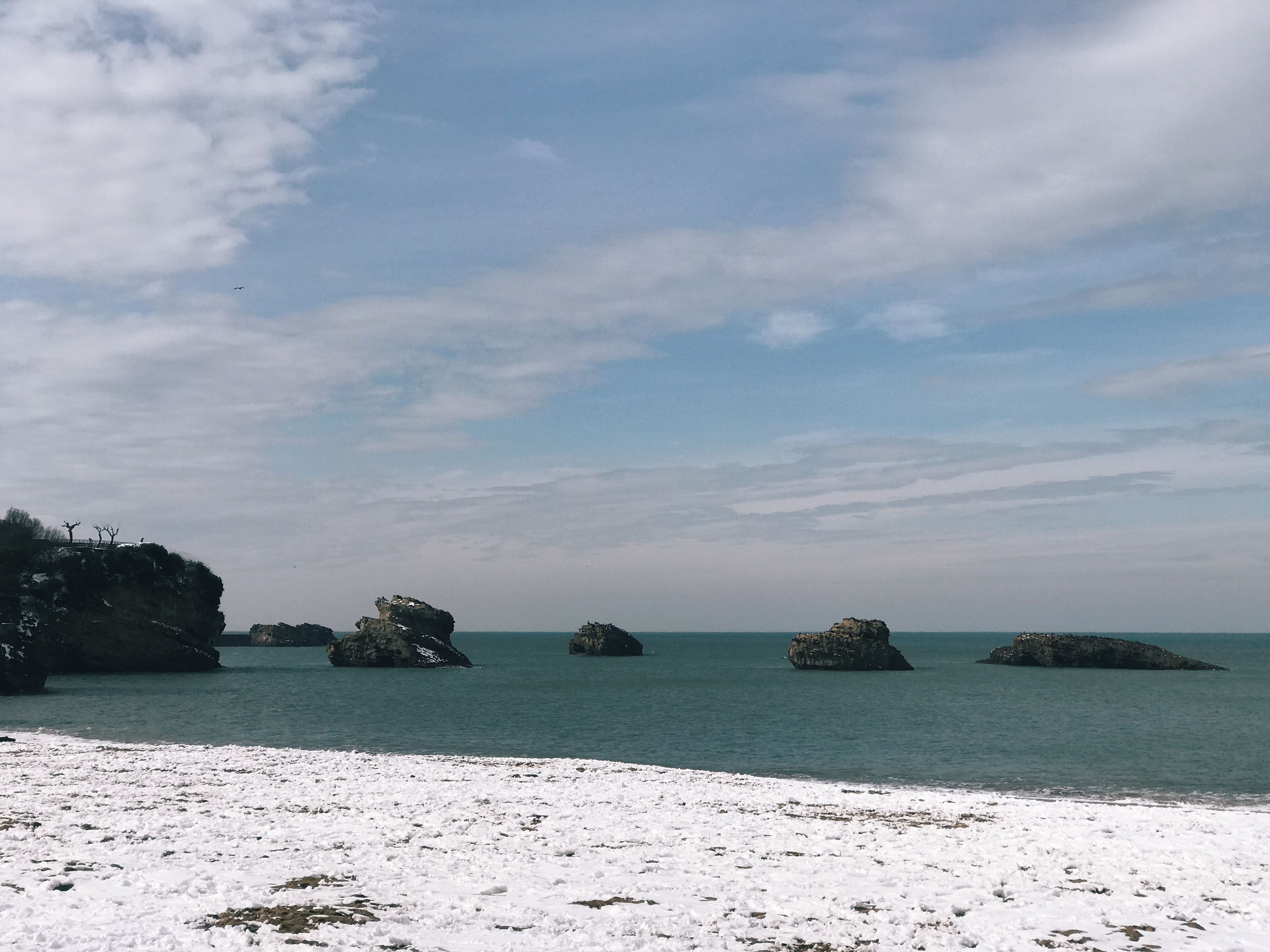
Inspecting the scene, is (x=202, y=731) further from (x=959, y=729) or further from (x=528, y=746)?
(x=959, y=729)

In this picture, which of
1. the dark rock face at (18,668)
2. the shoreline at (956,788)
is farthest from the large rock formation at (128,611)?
the shoreline at (956,788)

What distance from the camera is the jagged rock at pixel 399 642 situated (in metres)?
133

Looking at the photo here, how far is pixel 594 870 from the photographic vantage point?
596 inches

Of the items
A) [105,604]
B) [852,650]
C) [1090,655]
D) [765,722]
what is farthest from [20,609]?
[1090,655]

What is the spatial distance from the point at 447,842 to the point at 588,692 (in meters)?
75.6

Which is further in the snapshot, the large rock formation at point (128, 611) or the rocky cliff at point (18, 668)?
the large rock formation at point (128, 611)

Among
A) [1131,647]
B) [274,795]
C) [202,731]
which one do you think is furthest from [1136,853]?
[1131,647]

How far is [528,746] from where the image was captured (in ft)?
142

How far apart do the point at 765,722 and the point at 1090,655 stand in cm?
12245

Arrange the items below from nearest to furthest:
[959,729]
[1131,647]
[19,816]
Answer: [19,816]
[959,729]
[1131,647]

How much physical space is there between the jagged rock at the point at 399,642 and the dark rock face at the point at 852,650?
178 ft

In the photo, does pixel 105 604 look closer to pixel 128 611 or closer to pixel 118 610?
pixel 118 610

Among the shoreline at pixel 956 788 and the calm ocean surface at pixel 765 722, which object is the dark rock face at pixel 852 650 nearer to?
the calm ocean surface at pixel 765 722

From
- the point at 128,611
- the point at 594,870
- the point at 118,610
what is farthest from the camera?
the point at 128,611
